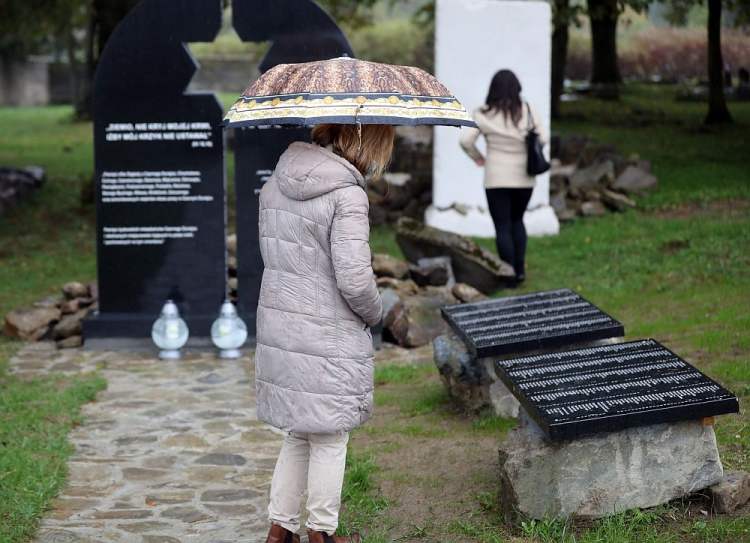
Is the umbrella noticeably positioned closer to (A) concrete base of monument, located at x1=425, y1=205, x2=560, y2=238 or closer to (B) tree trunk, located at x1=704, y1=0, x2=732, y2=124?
(A) concrete base of monument, located at x1=425, y1=205, x2=560, y2=238

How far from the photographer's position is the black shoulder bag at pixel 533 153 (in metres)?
9.03

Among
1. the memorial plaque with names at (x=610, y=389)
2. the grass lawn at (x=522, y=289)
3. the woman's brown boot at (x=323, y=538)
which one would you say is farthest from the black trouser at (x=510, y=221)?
the woman's brown boot at (x=323, y=538)

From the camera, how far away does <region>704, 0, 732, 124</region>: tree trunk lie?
18.0 m

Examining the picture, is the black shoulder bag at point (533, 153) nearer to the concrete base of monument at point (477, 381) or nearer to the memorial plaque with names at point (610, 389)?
the concrete base of monument at point (477, 381)

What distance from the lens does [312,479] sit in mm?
4148

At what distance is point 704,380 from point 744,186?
9.20 metres

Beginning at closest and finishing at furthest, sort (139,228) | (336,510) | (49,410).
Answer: (336,510)
(49,410)
(139,228)

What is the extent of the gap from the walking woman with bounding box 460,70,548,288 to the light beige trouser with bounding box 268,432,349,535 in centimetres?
541

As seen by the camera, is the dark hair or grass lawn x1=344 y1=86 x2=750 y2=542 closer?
grass lawn x1=344 y1=86 x2=750 y2=542

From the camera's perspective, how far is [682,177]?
1419 cm

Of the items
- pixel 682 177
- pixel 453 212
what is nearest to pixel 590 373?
pixel 453 212

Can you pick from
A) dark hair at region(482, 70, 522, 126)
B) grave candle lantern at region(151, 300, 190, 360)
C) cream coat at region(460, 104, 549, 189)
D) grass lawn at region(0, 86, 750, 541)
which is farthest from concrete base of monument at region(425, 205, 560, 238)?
grave candle lantern at region(151, 300, 190, 360)

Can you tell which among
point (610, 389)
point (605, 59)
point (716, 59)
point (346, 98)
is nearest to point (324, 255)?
point (346, 98)

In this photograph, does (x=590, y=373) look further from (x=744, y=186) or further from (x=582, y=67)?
(x=582, y=67)
